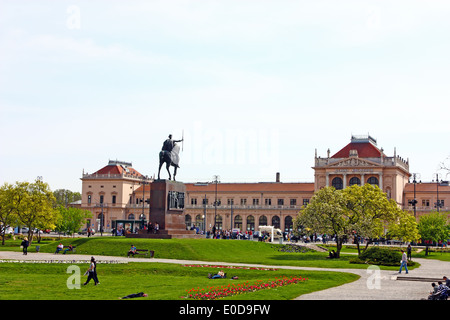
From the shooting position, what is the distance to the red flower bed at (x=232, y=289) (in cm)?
2283

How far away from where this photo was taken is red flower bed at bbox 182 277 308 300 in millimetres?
22827

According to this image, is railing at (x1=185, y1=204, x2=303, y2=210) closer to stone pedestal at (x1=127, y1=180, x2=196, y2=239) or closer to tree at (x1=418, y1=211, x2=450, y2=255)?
tree at (x1=418, y1=211, x2=450, y2=255)

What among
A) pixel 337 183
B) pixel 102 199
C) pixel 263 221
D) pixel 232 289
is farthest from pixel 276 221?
pixel 232 289

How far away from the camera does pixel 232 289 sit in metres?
24.9

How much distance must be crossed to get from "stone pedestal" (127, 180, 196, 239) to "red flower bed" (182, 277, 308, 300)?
22143 mm

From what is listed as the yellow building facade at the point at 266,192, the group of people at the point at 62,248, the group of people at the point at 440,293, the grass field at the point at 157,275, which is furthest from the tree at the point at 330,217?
the yellow building facade at the point at 266,192

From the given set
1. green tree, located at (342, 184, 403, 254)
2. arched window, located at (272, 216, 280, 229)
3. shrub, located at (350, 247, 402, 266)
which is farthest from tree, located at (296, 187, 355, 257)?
arched window, located at (272, 216, 280, 229)

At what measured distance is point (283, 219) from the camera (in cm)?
12712

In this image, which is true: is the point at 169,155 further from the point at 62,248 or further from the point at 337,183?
the point at 337,183

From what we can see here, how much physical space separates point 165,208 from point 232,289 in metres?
25.5
